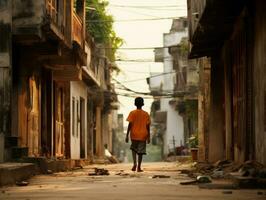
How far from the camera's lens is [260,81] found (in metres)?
11.5

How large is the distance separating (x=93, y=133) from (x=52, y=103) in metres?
16.2

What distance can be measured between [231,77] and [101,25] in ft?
72.7

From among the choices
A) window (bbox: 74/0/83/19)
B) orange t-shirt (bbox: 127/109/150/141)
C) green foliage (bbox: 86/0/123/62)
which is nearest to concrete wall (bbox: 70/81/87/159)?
window (bbox: 74/0/83/19)

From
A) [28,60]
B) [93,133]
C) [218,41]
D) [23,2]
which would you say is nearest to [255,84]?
Result: [218,41]

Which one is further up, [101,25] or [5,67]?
[101,25]

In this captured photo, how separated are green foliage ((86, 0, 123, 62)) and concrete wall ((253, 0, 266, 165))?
22584mm

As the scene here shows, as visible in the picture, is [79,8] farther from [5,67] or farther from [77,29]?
[5,67]

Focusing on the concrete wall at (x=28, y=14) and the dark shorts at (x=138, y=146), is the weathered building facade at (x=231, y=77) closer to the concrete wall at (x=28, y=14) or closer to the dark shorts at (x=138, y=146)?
the dark shorts at (x=138, y=146)

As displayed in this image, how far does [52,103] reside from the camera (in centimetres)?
2200

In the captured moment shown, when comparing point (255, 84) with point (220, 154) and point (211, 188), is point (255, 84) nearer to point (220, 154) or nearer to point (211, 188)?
point (211, 188)

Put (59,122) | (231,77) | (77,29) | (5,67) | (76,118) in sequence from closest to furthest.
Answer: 1. (5,67)
2. (231,77)
3. (77,29)
4. (59,122)
5. (76,118)

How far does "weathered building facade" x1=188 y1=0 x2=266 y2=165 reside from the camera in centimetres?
1183

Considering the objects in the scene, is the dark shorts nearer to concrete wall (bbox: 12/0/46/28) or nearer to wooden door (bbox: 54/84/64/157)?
concrete wall (bbox: 12/0/46/28)

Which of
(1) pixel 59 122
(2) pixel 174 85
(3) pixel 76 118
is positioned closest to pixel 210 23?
(1) pixel 59 122
